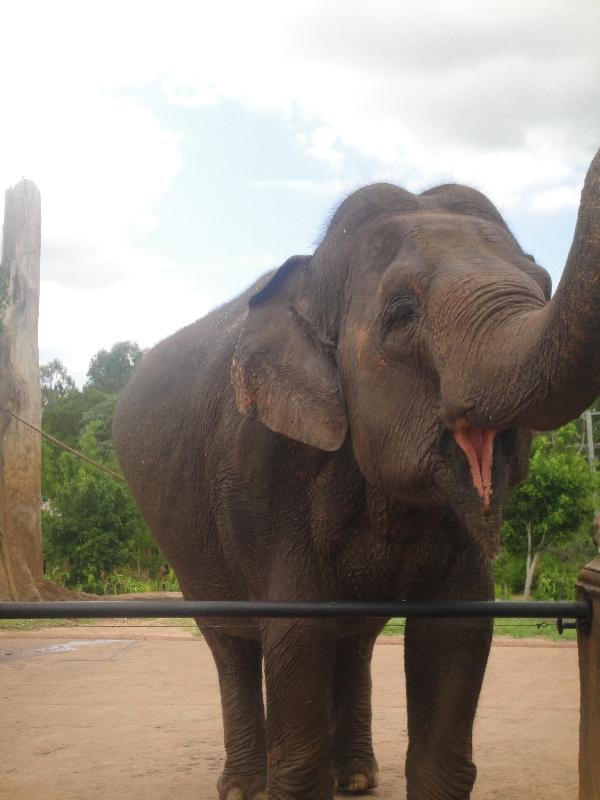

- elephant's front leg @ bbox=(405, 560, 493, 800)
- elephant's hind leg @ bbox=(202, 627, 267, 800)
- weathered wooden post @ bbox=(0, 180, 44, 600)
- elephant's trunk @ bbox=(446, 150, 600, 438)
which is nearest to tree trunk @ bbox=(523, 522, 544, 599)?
weathered wooden post @ bbox=(0, 180, 44, 600)

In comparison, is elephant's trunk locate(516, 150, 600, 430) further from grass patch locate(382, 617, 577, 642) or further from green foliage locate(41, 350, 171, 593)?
green foliage locate(41, 350, 171, 593)

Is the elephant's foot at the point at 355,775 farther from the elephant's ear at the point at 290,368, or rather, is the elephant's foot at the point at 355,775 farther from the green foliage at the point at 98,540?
the green foliage at the point at 98,540

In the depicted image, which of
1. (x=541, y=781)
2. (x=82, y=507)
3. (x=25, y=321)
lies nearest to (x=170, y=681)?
(x=541, y=781)

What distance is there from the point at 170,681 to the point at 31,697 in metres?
0.91

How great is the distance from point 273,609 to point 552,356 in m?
0.97

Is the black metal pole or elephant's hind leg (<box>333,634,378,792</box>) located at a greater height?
the black metal pole

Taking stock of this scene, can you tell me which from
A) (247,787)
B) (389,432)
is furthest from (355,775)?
(389,432)

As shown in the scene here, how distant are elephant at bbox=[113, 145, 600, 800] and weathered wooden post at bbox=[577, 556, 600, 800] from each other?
0.79 ft

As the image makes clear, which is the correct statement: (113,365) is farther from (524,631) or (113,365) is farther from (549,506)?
(524,631)

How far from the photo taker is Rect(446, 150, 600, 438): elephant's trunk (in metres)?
1.98

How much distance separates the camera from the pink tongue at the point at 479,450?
2521 millimetres

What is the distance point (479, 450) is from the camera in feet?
8.38

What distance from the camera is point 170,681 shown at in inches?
284

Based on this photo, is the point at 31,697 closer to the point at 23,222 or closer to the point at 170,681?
the point at 170,681
